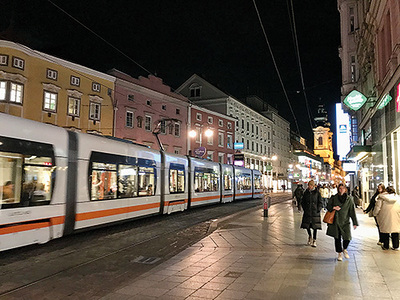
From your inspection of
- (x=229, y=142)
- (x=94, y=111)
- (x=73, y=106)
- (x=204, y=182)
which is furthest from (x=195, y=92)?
(x=204, y=182)

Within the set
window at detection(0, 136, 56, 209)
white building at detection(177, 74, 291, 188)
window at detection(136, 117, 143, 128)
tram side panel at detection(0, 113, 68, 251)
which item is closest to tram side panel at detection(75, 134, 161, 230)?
tram side panel at detection(0, 113, 68, 251)

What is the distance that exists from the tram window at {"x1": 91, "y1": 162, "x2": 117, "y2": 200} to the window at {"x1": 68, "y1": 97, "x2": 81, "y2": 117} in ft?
59.9

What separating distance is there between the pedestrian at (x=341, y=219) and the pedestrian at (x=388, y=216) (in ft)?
4.73

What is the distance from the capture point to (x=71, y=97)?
2842 centimetres

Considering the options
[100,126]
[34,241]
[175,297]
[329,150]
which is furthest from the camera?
[329,150]

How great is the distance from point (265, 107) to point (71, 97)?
5243cm

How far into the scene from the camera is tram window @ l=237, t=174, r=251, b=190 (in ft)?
98.6

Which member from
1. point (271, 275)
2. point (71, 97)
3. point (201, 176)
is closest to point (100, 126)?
point (71, 97)

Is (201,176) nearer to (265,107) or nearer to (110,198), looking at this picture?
(110,198)

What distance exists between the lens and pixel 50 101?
26.8m

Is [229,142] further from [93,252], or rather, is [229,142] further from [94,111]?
[93,252]

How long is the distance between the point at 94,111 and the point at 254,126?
38.8 m

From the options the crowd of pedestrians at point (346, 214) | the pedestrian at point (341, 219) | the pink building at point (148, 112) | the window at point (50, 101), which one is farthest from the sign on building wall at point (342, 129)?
the pedestrian at point (341, 219)

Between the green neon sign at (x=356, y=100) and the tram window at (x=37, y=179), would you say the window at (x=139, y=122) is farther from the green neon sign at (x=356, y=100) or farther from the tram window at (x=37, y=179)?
the tram window at (x=37, y=179)
